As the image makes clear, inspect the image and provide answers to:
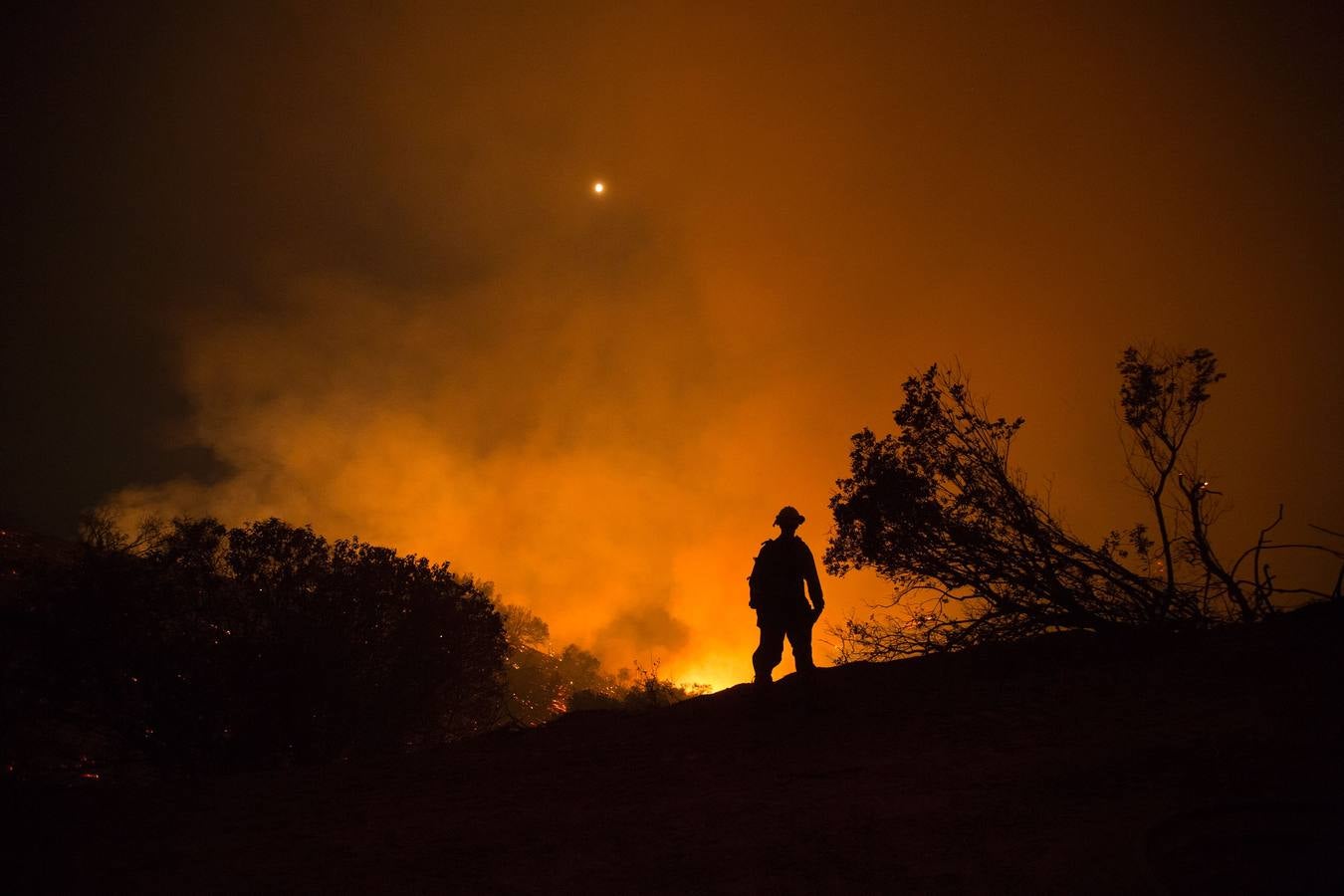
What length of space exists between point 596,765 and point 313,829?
8.05 ft

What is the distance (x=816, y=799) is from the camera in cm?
477

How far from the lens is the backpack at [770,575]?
26.8 ft

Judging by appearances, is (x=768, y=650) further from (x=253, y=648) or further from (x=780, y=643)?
(x=253, y=648)

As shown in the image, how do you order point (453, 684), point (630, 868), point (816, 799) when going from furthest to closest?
point (453, 684) < point (816, 799) < point (630, 868)

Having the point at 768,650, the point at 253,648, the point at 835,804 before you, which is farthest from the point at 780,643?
the point at 253,648

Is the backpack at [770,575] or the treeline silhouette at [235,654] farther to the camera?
the treeline silhouette at [235,654]

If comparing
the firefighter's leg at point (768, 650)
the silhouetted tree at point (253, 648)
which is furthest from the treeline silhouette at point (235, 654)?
the firefighter's leg at point (768, 650)

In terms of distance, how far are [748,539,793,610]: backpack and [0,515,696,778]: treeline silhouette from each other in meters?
5.24

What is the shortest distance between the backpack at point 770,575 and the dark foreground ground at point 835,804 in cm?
128

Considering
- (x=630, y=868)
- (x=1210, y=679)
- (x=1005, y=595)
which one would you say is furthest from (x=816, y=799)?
(x=1005, y=595)

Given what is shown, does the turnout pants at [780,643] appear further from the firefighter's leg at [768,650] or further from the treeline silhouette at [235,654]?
the treeline silhouette at [235,654]

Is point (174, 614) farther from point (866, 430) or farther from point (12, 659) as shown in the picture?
point (866, 430)

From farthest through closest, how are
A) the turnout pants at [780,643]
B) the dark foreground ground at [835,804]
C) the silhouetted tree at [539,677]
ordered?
the silhouetted tree at [539,677], the turnout pants at [780,643], the dark foreground ground at [835,804]

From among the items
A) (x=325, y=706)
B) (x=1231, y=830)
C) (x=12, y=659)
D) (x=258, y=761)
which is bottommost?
(x=1231, y=830)
